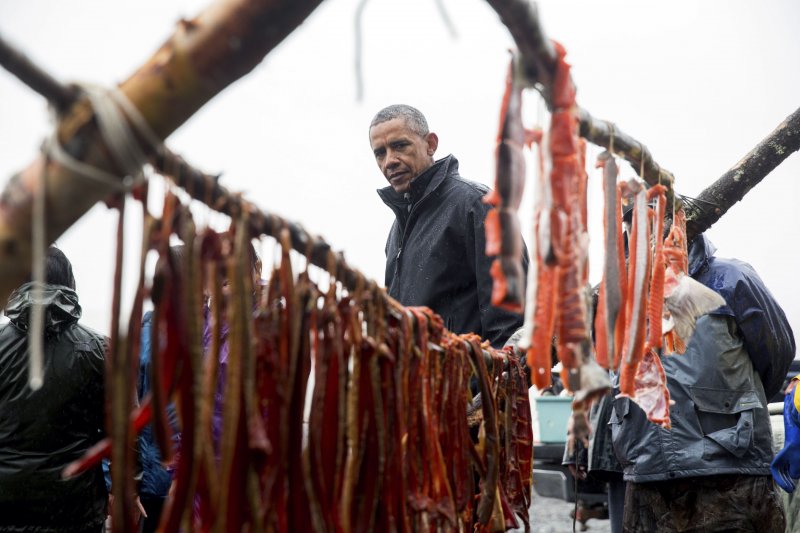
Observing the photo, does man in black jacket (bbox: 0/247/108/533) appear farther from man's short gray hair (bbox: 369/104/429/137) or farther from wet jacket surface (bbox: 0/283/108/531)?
man's short gray hair (bbox: 369/104/429/137)

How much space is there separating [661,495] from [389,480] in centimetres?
282

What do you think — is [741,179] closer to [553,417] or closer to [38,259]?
[38,259]

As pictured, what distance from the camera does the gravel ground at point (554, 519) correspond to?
953cm

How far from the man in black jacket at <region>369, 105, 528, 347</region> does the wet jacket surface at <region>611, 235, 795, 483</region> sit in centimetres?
116

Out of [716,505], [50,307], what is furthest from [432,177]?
[716,505]

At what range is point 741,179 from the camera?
3.84 meters

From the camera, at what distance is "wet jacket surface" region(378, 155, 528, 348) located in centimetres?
340

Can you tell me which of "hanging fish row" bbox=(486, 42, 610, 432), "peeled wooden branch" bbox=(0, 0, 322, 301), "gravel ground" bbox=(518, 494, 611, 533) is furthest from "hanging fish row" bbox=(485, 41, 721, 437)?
"gravel ground" bbox=(518, 494, 611, 533)

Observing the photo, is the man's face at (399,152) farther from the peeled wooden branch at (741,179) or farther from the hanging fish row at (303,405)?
the hanging fish row at (303,405)

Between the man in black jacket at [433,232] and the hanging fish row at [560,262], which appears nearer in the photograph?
the hanging fish row at [560,262]

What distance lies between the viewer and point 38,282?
1.14m

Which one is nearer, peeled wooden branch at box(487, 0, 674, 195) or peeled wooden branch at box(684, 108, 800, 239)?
peeled wooden branch at box(487, 0, 674, 195)

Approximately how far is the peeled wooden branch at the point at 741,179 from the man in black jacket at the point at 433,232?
911 millimetres

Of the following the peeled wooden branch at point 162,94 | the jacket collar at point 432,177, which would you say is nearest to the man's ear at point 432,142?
the jacket collar at point 432,177
